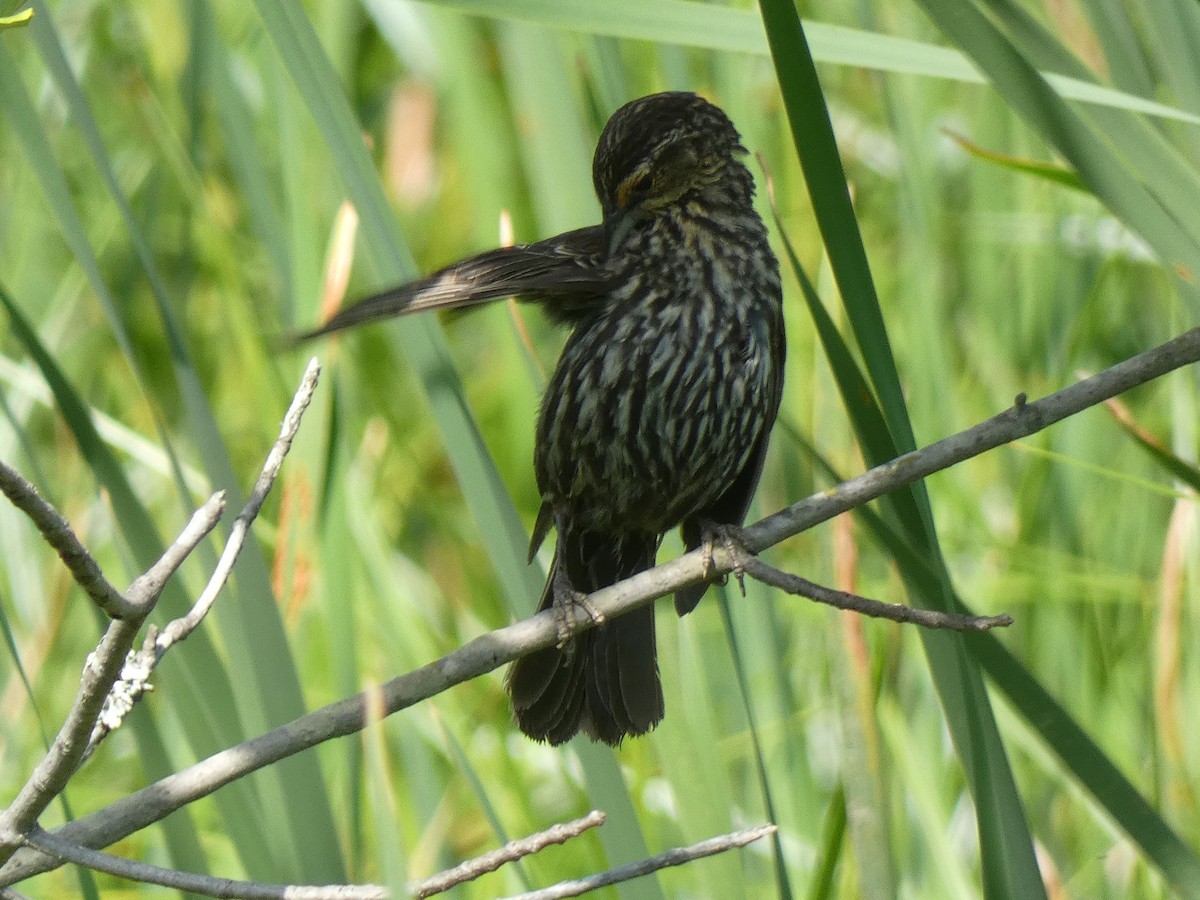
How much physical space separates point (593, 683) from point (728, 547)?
0.51m

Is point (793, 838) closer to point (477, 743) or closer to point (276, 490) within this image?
point (477, 743)

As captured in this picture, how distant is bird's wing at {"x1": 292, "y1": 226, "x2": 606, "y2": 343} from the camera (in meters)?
1.82

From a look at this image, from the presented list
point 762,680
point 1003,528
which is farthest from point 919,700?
point 1003,528

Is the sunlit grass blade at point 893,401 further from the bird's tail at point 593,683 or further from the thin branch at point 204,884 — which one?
the bird's tail at point 593,683

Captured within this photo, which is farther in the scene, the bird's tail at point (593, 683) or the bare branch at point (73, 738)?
the bird's tail at point (593, 683)

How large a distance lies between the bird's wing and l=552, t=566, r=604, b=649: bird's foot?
43 cm

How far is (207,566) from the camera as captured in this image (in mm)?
1922

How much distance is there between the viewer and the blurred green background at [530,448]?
163cm

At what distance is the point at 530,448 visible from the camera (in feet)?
12.5

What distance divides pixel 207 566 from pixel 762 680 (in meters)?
1.02

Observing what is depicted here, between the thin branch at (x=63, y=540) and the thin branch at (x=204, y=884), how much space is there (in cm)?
23

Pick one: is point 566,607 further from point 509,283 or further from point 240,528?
point 240,528

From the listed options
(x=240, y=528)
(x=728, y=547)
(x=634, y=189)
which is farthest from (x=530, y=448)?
(x=240, y=528)

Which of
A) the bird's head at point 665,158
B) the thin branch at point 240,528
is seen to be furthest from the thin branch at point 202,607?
the bird's head at point 665,158
